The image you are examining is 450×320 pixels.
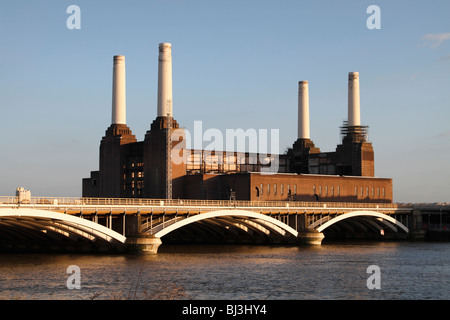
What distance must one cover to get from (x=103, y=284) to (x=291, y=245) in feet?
150

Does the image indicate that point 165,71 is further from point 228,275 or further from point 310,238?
point 228,275

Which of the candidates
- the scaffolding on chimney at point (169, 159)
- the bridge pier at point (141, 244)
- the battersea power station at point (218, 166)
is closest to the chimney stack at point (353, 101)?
the battersea power station at point (218, 166)

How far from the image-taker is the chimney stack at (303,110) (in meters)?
140

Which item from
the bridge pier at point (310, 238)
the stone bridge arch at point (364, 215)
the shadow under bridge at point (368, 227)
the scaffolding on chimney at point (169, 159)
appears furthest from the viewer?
the scaffolding on chimney at point (169, 159)

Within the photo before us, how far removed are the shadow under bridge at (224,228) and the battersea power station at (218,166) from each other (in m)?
11.8

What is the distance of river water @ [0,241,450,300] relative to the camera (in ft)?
148

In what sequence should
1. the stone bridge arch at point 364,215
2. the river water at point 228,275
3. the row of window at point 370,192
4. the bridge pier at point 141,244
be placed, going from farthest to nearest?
the row of window at point 370,192 → the stone bridge arch at point 364,215 → the bridge pier at point 141,244 → the river water at point 228,275

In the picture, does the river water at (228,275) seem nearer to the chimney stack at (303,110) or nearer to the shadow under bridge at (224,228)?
the shadow under bridge at (224,228)

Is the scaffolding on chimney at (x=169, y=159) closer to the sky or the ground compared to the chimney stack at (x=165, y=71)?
closer to the ground
